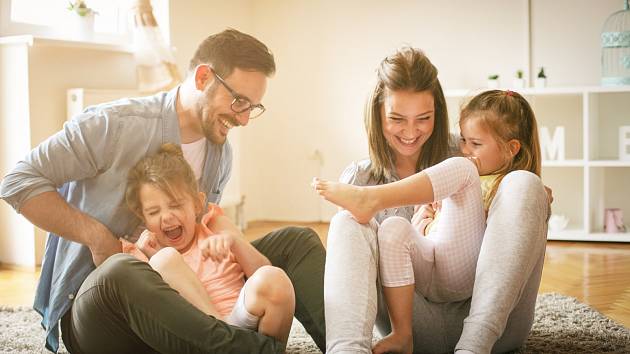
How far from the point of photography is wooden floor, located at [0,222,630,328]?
8.71 ft

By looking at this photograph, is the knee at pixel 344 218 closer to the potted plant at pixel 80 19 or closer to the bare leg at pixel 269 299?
the bare leg at pixel 269 299

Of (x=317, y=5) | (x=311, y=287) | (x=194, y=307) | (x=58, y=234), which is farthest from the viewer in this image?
(x=317, y=5)

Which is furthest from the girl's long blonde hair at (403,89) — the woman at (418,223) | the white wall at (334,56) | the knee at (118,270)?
the white wall at (334,56)

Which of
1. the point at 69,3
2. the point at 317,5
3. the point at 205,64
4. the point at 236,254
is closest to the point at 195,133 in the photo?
the point at 205,64

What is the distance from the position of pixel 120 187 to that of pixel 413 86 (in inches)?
28.9

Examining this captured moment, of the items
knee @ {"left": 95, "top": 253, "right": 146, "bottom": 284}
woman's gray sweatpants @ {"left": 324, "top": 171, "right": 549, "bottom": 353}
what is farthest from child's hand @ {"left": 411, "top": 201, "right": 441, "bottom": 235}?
knee @ {"left": 95, "top": 253, "right": 146, "bottom": 284}

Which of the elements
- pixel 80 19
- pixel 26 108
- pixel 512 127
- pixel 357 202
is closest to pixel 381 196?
pixel 357 202

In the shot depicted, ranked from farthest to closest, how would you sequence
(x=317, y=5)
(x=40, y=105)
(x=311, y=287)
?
(x=317, y=5) < (x=40, y=105) < (x=311, y=287)

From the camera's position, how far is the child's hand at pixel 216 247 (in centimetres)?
171

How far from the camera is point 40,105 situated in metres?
3.51

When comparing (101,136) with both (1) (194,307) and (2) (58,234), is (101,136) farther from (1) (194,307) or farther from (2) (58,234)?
(1) (194,307)

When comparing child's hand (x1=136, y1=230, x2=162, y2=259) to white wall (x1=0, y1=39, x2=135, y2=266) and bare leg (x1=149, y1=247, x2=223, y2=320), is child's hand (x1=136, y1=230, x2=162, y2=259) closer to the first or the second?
bare leg (x1=149, y1=247, x2=223, y2=320)

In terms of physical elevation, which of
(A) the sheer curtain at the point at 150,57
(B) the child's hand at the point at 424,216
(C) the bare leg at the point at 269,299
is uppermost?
(A) the sheer curtain at the point at 150,57

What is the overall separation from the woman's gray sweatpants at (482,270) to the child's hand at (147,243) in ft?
1.28
